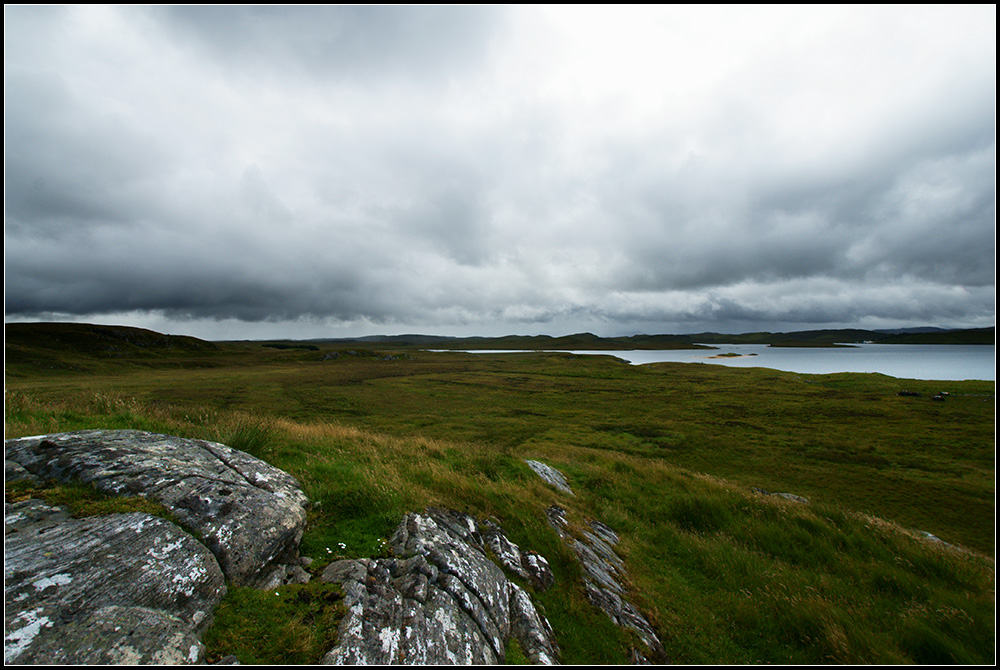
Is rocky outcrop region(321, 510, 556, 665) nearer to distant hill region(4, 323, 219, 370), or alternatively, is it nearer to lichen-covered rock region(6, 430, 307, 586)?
lichen-covered rock region(6, 430, 307, 586)

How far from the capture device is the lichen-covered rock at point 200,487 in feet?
15.7

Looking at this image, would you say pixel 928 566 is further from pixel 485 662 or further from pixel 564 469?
pixel 485 662

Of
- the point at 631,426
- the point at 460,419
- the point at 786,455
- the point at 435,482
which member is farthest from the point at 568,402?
the point at 435,482

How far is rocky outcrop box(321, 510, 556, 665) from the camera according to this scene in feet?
13.5

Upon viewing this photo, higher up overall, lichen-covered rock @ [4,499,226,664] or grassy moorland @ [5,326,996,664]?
lichen-covered rock @ [4,499,226,664]

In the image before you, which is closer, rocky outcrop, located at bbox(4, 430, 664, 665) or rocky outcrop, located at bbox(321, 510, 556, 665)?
rocky outcrop, located at bbox(4, 430, 664, 665)

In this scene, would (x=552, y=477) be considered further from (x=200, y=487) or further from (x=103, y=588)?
(x=103, y=588)

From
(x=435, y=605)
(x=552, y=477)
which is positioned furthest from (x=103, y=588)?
(x=552, y=477)

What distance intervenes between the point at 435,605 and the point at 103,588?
3.39 m

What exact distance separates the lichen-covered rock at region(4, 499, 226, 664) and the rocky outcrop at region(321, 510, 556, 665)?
141 cm

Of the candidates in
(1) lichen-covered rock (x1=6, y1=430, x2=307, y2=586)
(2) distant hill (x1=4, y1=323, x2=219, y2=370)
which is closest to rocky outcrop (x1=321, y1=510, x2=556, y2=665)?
(1) lichen-covered rock (x1=6, y1=430, x2=307, y2=586)

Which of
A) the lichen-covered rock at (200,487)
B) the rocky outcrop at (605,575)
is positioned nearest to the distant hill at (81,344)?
the lichen-covered rock at (200,487)

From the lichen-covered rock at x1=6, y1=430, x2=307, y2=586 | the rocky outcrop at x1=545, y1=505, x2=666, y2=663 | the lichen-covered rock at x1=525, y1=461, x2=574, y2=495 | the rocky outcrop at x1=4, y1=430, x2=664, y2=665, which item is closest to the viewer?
the rocky outcrop at x1=4, y1=430, x2=664, y2=665

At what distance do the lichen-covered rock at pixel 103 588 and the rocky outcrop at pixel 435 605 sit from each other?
1.41 m
